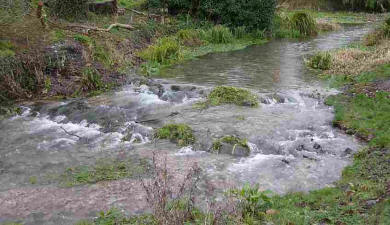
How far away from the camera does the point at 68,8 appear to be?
18.6 metres

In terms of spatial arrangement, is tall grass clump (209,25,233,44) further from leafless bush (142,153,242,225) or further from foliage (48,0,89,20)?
leafless bush (142,153,242,225)

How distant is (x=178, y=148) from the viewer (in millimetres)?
9195

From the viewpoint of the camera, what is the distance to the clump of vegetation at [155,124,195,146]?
9461 millimetres

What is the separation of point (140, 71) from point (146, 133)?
6.20 m

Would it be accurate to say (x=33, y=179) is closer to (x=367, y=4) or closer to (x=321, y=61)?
(x=321, y=61)

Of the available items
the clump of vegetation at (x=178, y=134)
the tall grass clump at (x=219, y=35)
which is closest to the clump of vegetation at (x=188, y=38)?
the tall grass clump at (x=219, y=35)

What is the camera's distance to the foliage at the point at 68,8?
18.3 metres

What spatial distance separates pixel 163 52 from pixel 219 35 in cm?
519

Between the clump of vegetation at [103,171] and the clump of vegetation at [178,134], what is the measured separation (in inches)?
48.0

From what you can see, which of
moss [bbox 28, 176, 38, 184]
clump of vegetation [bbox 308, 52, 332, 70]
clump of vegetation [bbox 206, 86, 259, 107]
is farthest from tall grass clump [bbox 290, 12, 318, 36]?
moss [bbox 28, 176, 38, 184]

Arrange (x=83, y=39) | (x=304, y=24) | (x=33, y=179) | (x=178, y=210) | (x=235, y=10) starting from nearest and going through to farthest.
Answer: (x=178, y=210)
(x=33, y=179)
(x=83, y=39)
(x=235, y=10)
(x=304, y=24)

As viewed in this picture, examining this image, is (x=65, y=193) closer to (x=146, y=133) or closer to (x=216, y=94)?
(x=146, y=133)

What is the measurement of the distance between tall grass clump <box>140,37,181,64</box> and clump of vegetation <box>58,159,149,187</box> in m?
9.15

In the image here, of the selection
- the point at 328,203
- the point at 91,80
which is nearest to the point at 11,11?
the point at 91,80
